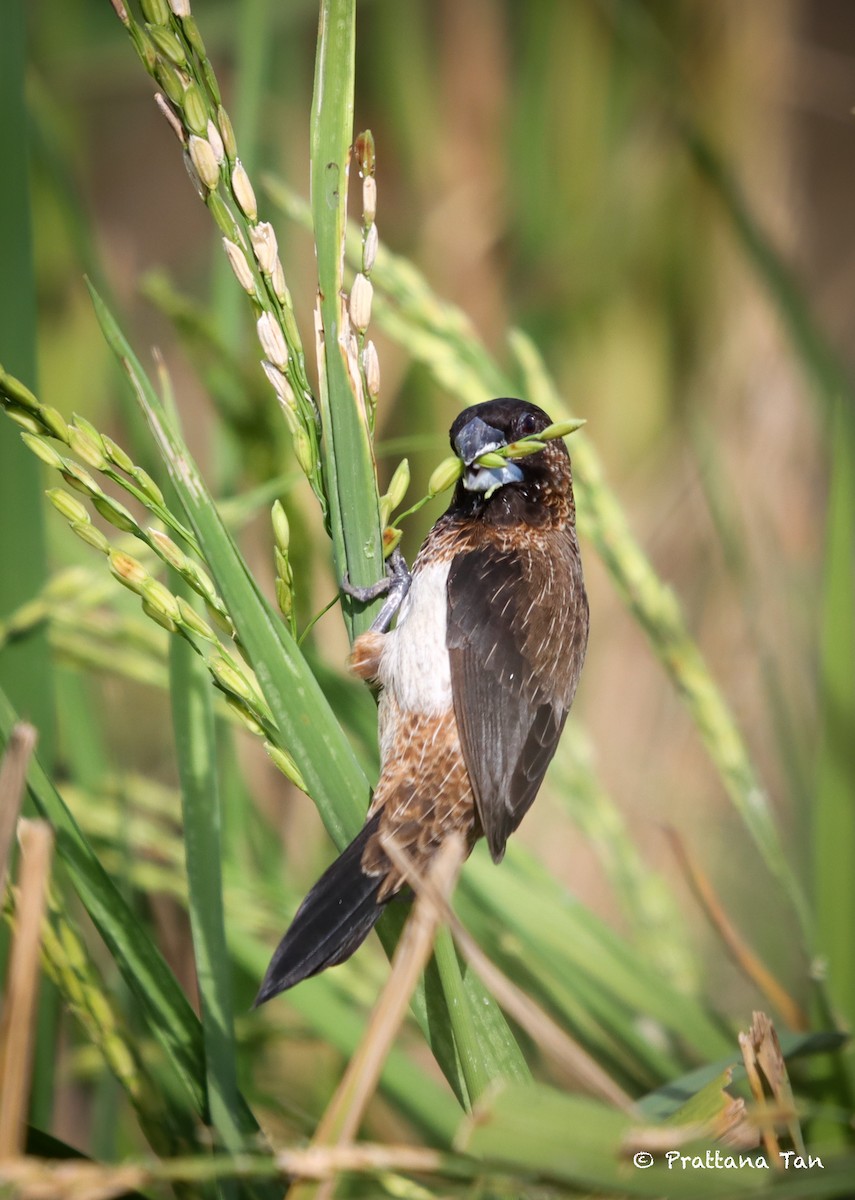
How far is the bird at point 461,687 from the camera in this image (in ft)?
3.35

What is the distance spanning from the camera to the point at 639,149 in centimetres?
339

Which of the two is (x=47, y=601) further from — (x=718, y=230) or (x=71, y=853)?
(x=718, y=230)

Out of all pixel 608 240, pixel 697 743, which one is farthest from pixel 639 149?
pixel 697 743

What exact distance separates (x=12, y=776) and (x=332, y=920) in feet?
1.35

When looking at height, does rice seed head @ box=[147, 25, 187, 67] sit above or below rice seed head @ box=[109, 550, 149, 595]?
above

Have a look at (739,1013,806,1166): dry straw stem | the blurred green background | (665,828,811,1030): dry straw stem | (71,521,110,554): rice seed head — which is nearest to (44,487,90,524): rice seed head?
(71,521,110,554): rice seed head

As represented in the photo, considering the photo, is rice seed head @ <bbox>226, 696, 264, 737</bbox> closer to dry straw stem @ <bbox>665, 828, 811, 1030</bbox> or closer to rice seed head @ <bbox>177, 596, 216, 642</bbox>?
rice seed head @ <bbox>177, 596, 216, 642</bbox>

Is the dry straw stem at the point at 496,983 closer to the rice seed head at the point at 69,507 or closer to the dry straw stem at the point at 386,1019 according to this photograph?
the dry straw stem at the point at 386,1019

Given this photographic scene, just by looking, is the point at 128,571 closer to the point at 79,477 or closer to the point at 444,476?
the point at 79,477

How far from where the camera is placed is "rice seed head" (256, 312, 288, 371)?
2.96ft

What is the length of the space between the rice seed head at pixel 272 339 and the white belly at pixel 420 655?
1.43 feet

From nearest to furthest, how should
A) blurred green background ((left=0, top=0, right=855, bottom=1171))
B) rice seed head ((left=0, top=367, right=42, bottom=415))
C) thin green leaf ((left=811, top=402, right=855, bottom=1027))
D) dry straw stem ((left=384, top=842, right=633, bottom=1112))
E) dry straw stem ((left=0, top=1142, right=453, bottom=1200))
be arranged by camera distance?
dry straw stem ((left=0, top=1142, right=453, bottom=1200)) → dry straw stem ((left=384, top=842, right=633, bottom=1112)) → rice seed head ((left=0, top=367, right=42, bottom=415)) → thin green leaf ((left=811, top=402, right=855, bottom=1027)) → blurred green background ((left=0, top=0, right=855, bottom=1171))

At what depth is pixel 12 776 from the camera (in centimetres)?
71

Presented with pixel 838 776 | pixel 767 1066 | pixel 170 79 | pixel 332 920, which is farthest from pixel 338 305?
pixel 838 776
